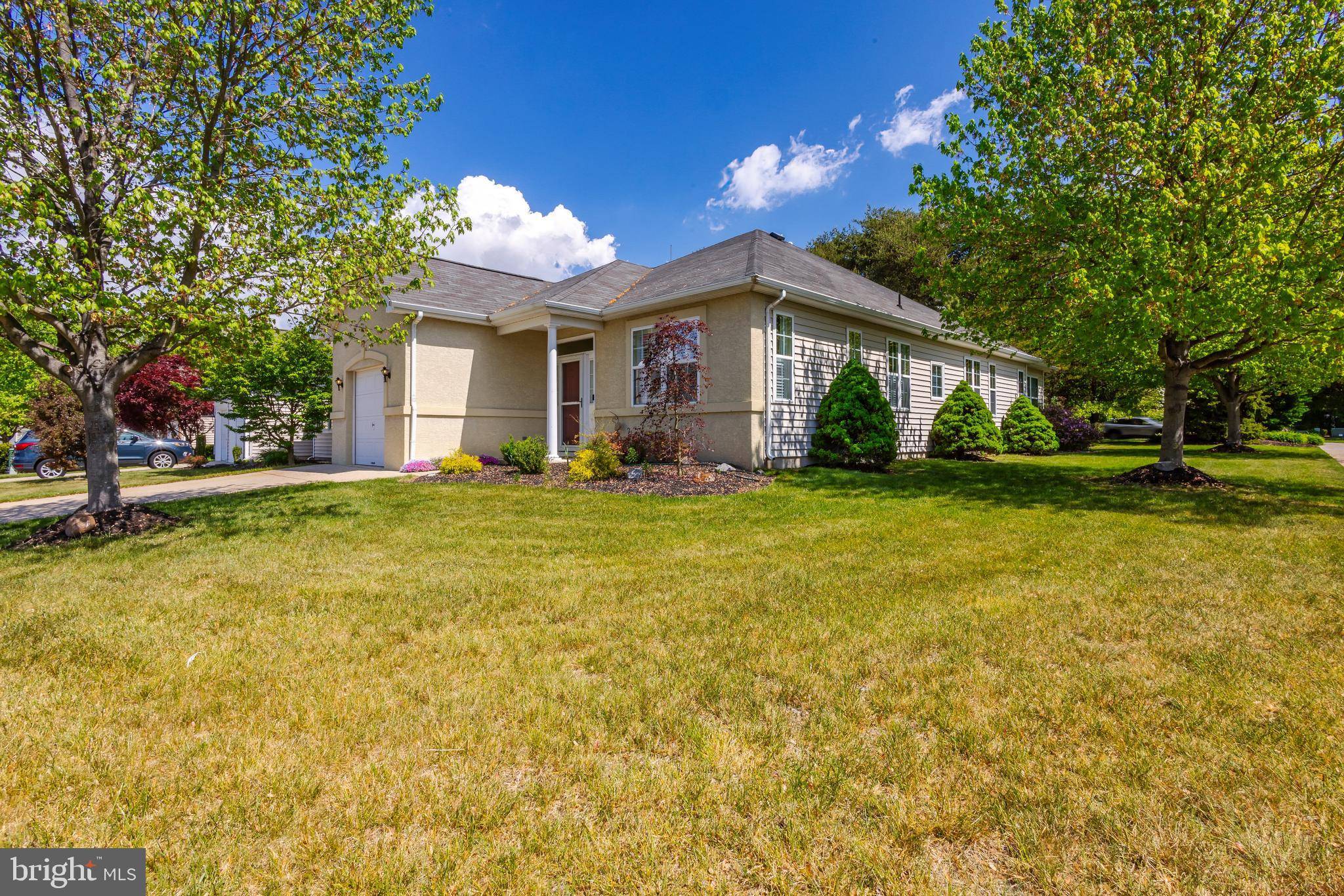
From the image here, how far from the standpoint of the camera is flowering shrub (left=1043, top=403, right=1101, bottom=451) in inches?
792

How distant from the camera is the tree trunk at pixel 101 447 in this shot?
6.22m

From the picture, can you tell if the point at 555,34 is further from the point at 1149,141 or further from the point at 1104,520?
the point at 1104,520

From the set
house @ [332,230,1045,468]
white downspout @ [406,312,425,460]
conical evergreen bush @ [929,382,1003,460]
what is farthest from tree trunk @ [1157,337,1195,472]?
white downspout @ [406,312,425,460]

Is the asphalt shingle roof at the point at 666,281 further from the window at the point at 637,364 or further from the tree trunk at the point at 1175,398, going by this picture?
the tree trunk at the point at 1175,398

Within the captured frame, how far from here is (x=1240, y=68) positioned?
27.0 ft

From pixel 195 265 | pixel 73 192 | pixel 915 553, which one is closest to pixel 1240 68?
pixel 915 553

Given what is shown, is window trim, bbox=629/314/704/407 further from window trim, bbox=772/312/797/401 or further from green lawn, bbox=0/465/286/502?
green lawn, bbox=0/465/286/502

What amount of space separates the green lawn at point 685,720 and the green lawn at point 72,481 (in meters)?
7.78

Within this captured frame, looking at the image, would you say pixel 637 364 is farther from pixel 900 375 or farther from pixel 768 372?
pixel 900 375

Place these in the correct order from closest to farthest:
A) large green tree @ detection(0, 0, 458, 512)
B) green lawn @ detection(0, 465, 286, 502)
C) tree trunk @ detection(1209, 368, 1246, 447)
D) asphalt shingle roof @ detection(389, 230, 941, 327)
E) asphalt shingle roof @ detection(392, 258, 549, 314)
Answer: large green tree @ detection(0, 0, 458, 512)
green lawn @ detection(0, 465, 286, 502)
asphalt shingle roof @ detection(389, 230, 941, 327)
asphalt shingle roof @ detection(392, 258, 549, 314)
tree trunk @ detection(1209, 368, 1246, 447)

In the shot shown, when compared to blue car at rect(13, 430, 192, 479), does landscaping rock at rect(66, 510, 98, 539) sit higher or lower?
lower

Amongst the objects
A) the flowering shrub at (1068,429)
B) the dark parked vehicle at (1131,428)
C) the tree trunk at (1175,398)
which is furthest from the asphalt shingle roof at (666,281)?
the dark parked vehicle at (1131,428)

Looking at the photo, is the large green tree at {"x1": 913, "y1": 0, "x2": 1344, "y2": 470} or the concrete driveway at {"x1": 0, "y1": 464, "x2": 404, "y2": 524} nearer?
the large green tree at {"x1": 913, "y1": 0, "x2": 1344, "y2": 470}

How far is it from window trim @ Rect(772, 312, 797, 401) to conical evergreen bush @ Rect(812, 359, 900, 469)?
35.7 inches
